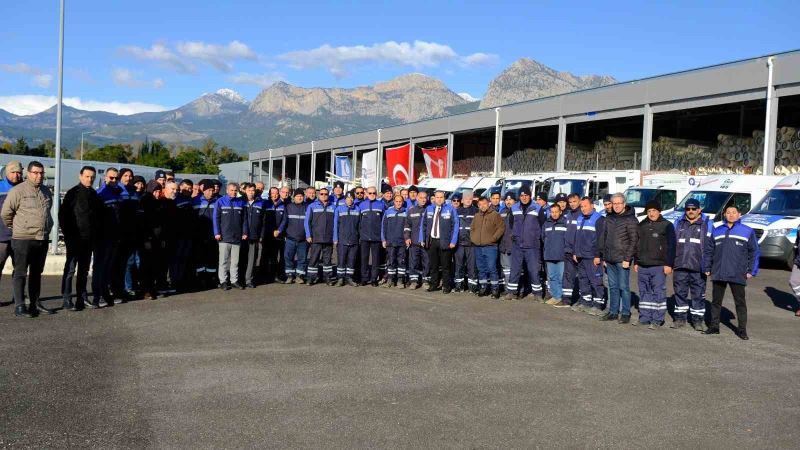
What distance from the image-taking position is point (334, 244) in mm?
14648

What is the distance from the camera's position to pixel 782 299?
45.9ft

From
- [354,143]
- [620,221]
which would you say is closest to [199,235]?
[620,221]

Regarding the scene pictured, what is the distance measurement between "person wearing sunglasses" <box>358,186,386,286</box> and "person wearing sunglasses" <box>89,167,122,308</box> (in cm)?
490

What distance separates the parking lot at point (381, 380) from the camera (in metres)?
5.79

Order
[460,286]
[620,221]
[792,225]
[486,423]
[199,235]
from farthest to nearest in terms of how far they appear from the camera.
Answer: [792,225]
[460,286]
[199,235]
[620,221]
[486,423]

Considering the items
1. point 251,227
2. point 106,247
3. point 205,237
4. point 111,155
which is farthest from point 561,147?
point 111,155

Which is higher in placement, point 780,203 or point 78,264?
point 780,203

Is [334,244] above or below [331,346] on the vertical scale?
above

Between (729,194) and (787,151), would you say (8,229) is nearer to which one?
(729,194)

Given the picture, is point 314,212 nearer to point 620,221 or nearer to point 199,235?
point 199,235

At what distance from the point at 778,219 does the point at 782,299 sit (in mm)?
4960

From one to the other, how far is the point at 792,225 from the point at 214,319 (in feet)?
47.8

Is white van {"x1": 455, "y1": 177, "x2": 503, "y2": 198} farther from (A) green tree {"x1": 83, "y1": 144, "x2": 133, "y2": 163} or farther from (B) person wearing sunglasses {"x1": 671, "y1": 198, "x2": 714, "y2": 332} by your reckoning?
(A) green tree {"x1": 83, "y1": 144, "x2": 133, "y2": 163}

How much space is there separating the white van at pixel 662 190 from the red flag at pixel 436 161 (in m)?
18.6
